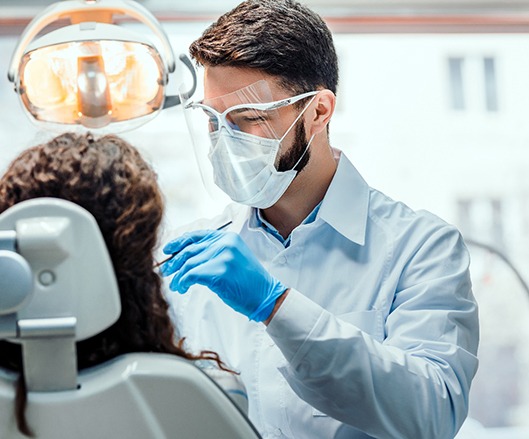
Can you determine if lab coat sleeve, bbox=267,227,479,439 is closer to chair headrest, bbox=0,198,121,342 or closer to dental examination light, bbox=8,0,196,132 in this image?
chair headrest, bbox=0,198,121,342

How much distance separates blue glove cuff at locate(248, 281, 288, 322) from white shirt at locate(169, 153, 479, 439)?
3 centimetres

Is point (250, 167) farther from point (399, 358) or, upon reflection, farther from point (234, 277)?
point (399, 358)

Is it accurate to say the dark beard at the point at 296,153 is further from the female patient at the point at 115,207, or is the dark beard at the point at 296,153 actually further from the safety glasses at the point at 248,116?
the female patient at the point at 115,207

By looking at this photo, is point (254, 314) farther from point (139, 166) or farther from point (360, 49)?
point (360, 49)

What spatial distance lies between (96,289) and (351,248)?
0.98 metres

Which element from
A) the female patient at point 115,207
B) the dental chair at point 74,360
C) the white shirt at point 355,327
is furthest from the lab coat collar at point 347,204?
the dental chair at point 74,360

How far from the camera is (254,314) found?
5.35ft

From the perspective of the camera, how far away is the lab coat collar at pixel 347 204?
2.00m

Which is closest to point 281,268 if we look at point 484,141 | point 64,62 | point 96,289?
point 64,62

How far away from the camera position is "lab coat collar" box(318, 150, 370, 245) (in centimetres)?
200

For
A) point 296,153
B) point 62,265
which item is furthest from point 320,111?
point 62,265

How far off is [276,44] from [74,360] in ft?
3.50

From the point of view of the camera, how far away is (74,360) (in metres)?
1.16

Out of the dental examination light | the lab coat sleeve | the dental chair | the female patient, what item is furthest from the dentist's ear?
the dental chair
